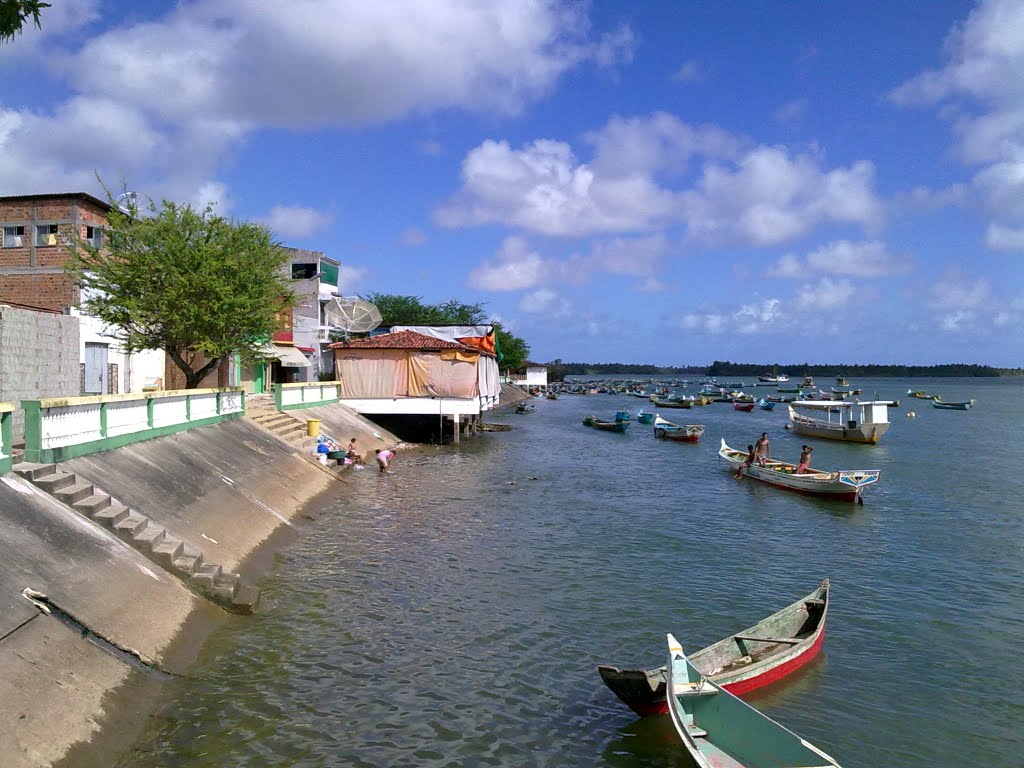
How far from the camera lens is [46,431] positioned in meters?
12.5

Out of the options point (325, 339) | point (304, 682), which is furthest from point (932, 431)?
point (304, 682)

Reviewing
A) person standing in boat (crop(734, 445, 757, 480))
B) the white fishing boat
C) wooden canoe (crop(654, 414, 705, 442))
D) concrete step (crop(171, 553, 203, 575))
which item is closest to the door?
concrete step (crop(171, 553, 203, 575))

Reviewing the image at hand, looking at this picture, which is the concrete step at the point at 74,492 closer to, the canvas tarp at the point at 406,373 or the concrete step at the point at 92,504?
the concrete step at the point at 92,504

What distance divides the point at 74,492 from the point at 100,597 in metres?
2.85

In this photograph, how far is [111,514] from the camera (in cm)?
1194

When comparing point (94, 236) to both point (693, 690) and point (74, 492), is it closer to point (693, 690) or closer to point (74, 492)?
point (74, 492)

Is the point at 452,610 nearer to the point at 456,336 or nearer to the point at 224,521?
the point at 224,521

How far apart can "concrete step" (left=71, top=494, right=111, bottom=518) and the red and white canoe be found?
26.3 ft

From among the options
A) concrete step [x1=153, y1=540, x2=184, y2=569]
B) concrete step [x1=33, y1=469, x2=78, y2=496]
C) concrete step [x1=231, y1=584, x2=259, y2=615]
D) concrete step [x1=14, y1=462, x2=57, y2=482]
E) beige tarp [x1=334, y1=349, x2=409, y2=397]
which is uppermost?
beige tarp [x1=334, y1=349, x2=409, y2=397]

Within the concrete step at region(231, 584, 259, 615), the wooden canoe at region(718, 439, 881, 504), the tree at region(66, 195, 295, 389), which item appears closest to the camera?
the concrete step at region(231, 584, 259, 615)

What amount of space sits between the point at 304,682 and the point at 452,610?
3.52 m

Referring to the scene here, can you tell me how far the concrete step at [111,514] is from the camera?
38.3ft

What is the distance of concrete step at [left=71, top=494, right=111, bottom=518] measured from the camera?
38.3ft

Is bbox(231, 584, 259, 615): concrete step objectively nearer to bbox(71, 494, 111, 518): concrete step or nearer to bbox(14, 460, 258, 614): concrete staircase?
bbox(14, 460, 258, 614): concrete staircase
